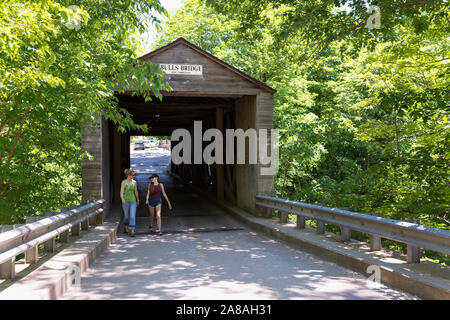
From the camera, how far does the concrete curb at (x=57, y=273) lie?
13.5 ft

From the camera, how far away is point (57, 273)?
4.95 metres

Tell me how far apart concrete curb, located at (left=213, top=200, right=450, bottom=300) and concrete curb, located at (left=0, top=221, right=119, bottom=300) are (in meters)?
3.80

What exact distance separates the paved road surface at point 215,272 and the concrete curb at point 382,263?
134 mm

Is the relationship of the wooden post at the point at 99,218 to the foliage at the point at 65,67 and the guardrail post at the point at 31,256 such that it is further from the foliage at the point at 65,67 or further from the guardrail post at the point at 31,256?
the guardrail post at the point at 31,256

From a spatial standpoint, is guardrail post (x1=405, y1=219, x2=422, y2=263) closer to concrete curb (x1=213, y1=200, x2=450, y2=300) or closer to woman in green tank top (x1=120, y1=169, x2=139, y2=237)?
concrete curb (x1=213, y1=200, x2=450, y2=300)


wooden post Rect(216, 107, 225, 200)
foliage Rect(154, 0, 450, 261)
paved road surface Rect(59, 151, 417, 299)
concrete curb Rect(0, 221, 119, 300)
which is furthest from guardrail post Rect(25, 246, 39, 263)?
wooden post Rect(216, 107, 225, 200)

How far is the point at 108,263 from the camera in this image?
22.5 ft

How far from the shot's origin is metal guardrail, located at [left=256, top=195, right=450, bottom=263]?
186 inches

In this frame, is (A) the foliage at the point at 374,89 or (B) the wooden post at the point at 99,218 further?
(B) the wooden post at the point at 99,218

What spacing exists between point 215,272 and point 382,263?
90.9 inches

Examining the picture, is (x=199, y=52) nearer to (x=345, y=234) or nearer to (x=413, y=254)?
(x=345, y=234)

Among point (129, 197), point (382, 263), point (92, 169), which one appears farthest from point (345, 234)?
point (92, 169)

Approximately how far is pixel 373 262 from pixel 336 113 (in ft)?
61.7

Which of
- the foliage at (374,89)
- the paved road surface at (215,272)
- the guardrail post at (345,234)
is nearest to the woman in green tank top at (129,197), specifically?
the paved road surface at (215,272)
